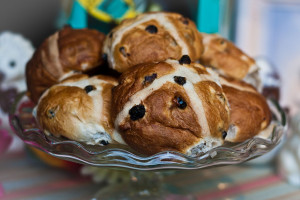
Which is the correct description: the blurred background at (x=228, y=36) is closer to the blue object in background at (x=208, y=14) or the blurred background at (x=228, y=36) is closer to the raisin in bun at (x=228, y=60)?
the blue object in background at (x=208, y=14)

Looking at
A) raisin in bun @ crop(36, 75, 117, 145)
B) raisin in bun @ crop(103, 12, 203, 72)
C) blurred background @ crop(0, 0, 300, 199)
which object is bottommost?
blurred background @ crop(0, 0, 300, 199)

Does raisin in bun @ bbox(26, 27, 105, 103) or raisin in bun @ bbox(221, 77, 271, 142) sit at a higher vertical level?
raisin in bun @ bbox(26, 27, 105, 103)

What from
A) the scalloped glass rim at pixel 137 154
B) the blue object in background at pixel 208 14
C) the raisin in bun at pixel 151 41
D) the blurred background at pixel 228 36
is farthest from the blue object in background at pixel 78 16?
the scalloped glass rim at pixel 137 154

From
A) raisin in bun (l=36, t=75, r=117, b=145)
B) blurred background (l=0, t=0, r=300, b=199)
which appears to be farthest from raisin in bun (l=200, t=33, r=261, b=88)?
blurred background (l=0, t=0, r=300, b=199)

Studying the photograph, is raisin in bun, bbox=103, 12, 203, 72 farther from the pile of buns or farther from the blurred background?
the blurred background

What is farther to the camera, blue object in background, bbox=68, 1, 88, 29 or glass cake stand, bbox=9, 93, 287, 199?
blue object in background, bbox=68, 1, 88, 29

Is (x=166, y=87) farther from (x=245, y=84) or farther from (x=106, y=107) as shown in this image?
(x=245, y=84)

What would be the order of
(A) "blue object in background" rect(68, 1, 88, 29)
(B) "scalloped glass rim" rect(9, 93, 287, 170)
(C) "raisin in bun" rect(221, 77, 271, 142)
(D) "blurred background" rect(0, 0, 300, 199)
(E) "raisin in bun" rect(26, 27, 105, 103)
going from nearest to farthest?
(B) "scalloped glass rim" rect(9, 93, 287, 170) < (C) "raisin in bun" rect(221, 77, 271, 142) < (E) "raisin in bun" rect(26, 27, 105, 103) < (D) "blurred background" rect(0, 0, 300, 199) < (A) "blue object in background" rect(68, 1, 88, 29)

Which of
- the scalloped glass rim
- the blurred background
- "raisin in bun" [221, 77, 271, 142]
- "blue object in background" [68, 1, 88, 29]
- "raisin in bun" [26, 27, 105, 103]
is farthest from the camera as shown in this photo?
"blue object in background" [68, 1, 88, 29]
